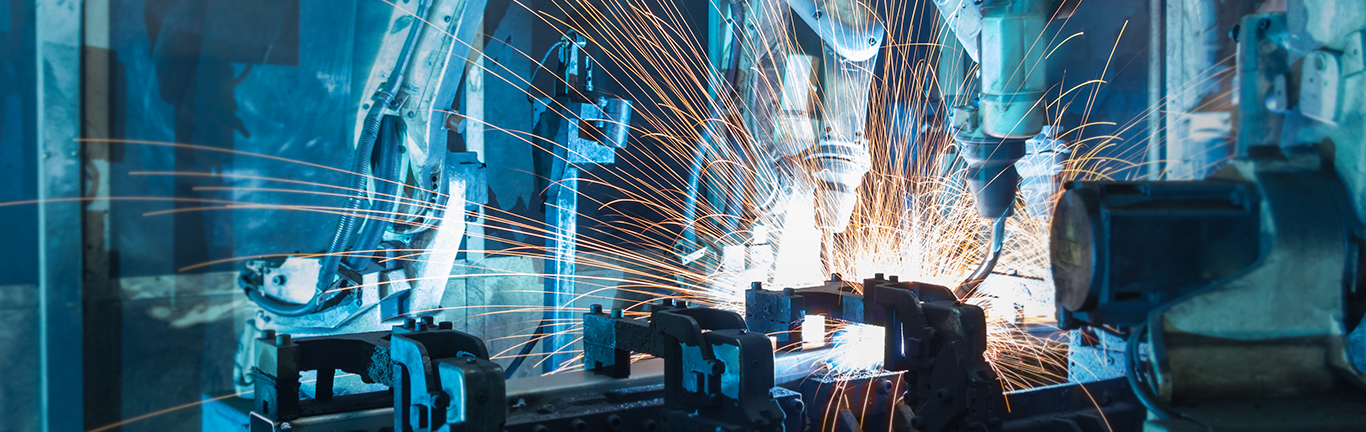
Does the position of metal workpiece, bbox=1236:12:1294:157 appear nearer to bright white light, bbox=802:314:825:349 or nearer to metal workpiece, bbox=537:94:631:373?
bright white light, bbox=802:314:825:349

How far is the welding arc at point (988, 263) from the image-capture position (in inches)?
149

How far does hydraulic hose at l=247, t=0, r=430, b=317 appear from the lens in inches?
121

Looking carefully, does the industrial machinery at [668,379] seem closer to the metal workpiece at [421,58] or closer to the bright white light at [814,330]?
the bright white light at [814,330]

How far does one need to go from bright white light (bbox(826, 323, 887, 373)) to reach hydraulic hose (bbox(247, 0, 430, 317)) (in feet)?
6.45

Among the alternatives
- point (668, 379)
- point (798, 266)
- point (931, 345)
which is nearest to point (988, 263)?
point (798, 266)

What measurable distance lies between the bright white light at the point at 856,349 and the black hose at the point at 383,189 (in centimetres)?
193

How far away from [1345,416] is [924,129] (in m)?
5.21

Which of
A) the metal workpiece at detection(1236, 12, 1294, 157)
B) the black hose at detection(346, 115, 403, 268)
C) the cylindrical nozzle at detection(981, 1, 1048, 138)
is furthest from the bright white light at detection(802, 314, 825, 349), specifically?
the metal workpiece at detection(1236, 12, 1294, 157)

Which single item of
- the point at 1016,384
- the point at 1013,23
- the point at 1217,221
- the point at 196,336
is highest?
the point at 1013,23

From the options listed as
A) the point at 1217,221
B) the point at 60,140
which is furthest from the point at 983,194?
the point at 60,140

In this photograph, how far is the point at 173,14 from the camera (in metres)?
3.38

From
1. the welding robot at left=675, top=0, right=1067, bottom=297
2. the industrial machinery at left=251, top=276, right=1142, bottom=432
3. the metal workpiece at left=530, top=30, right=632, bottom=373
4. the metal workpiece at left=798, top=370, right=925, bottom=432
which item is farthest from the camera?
the metal workpiece at left=530, top=30, right=632, bottom=373

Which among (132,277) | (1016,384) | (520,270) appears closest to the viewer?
(132,277)

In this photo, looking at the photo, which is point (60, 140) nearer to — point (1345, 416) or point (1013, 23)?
point (1013, 23)
